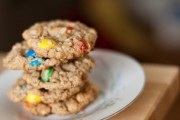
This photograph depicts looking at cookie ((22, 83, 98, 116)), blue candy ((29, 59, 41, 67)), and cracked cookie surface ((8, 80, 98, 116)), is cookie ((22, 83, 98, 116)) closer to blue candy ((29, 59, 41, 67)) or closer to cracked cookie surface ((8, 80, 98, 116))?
cracked cookie surface ((8, 80, 98, 116))

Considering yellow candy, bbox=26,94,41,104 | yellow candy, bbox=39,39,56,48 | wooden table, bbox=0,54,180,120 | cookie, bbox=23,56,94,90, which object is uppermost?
yellow candy, bbox=39,39,56,48

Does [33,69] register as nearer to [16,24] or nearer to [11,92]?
[11,92]

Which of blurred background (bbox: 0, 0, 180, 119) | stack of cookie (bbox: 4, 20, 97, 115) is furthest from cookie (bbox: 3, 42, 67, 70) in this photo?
blurred background (bbox: 0, 0, 180, 119)

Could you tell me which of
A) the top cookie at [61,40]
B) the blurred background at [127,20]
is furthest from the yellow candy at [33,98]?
the blurred background at [127,20]

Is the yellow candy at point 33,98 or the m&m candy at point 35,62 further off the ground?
the m&m candy at point 35,62

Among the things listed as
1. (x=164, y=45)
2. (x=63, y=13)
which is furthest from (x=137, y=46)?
(x=63, y=13)

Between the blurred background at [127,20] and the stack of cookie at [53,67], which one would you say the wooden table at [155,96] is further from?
the blurred background at [127,20]

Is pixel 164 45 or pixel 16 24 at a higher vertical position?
pixel 16 24
